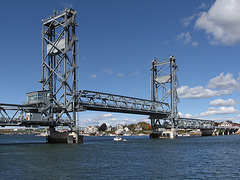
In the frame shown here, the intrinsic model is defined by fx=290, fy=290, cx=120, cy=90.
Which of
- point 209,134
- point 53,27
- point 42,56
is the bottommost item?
point 209,134

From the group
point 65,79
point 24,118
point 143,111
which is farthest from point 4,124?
point 143,111

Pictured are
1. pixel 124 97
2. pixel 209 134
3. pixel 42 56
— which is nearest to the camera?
pixel 42 56

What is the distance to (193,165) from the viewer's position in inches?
1409

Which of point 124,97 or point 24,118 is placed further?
point 124,97

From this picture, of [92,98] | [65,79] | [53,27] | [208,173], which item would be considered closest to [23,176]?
[208,173]

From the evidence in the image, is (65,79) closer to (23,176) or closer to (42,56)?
(42,56)

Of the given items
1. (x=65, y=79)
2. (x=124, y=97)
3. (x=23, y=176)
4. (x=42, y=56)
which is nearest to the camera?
(x=23, y=176)

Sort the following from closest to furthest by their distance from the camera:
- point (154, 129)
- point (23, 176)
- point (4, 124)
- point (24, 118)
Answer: point (23, 176) < point (4, 124) < point (24, 118) < point (154, 129)

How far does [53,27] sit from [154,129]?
59465 millimetres

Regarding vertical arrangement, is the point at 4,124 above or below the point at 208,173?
above

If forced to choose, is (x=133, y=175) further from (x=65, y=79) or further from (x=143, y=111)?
(x=143, y=111)

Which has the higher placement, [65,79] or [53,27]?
[53,27]

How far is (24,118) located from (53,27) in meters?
29.1

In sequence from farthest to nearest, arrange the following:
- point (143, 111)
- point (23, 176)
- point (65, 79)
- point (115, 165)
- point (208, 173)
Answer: point (143, 111) → point (65, 79) → point (115, 165) → point (208, 173) → point (23, 176)
